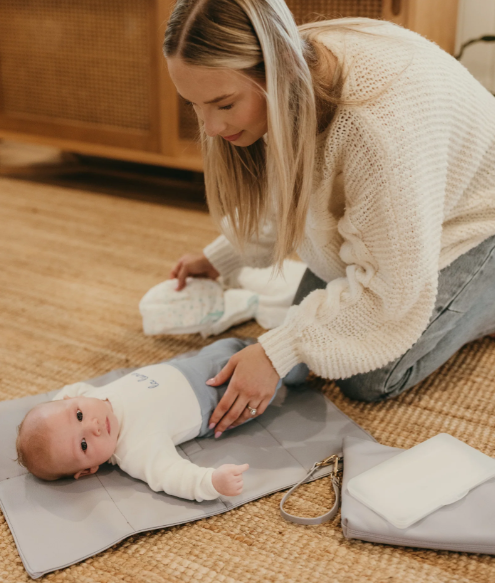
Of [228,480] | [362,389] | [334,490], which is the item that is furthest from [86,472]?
[362,389]

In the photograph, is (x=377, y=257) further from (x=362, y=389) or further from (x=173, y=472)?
(x=173, y=472)

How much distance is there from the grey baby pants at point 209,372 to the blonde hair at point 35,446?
0.75 feet

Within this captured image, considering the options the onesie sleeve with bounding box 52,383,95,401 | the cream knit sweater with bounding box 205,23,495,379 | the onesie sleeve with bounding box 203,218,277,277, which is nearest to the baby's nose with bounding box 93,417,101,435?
the onesie sleeve with bounding box 52,383,95,401

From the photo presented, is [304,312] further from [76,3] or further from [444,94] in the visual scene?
[76,3]

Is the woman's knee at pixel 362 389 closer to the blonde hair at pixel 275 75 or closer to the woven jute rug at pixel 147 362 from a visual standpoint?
the woven jute rug at pixel 147 362

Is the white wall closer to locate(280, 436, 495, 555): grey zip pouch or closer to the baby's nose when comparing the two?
locate(280, 436, 495, 555): grey zip pouch

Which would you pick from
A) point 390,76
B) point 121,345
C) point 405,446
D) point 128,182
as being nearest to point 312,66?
point 390,76

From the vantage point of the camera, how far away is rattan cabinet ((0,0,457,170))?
76.7 inches

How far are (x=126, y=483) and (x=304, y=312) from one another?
1.15 feet

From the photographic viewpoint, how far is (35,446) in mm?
847

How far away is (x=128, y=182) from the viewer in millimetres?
2449

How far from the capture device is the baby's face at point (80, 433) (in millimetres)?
852

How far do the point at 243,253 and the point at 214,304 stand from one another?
152 millimetres

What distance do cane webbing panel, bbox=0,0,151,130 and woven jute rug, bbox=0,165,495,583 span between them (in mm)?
287
